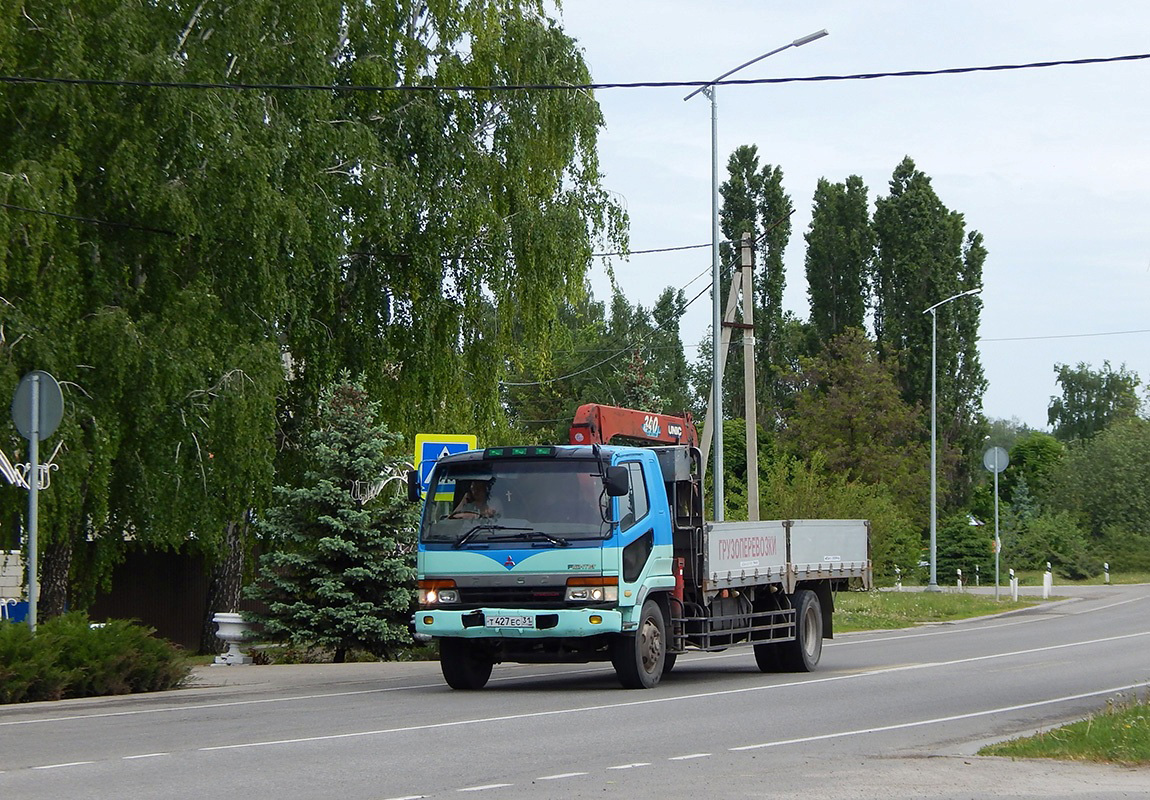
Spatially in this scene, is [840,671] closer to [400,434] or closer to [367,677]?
[367,677]

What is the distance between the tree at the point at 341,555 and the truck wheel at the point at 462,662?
5.36 m

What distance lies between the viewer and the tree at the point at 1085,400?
14425 cm

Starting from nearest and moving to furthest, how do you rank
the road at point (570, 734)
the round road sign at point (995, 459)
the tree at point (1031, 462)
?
the road at point (570, 734)
the round road sign at point (995, 459)
the tree at point (1031, 462)

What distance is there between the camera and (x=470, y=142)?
2567 centimetres

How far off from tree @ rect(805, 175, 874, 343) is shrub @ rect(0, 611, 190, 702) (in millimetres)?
59592

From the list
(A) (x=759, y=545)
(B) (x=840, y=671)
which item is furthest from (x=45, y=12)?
(B) (x=840, y=671)

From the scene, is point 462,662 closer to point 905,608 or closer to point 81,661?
point 81,661

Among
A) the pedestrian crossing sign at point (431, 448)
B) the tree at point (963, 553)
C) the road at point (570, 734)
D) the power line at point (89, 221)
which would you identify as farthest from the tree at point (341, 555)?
the tree at point (963, 553)

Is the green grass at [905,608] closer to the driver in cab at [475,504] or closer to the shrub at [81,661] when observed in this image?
the driver in cab at [475,504]

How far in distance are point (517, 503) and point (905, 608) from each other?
24.3 m

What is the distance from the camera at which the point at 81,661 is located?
16203 millimetres

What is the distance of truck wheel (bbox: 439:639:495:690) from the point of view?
55.8ft

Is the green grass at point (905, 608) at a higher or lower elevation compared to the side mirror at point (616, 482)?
lower

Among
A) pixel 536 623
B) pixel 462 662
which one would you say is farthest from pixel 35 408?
pixel 536 623
